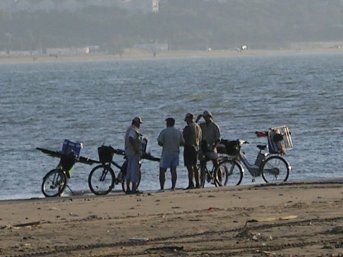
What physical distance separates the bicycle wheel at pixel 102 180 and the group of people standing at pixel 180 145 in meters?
0.35

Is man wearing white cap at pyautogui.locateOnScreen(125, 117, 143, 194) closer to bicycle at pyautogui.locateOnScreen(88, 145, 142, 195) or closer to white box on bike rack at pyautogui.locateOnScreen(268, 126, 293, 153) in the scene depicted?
bicycle at pyautogui.locateOnScreen(88, 145, 142, 195)

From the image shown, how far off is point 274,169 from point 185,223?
693 centimetres

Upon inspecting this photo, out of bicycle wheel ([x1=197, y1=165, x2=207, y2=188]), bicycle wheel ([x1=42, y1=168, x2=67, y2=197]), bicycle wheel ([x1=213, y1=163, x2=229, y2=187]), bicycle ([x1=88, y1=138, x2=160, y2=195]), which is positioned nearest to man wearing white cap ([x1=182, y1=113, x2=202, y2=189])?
bicycle wheel ([x1=197, y1=165, x2=207, y2=188])

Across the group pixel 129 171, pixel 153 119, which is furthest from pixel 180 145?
pixel 153 119

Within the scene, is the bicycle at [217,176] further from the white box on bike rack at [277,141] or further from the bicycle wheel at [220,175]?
the white box on bike rack at [277,141]

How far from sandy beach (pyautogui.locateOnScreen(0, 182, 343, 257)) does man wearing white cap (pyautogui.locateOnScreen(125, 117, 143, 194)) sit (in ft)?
0.93

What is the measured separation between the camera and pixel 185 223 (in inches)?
615

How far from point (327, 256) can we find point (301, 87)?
63.2m

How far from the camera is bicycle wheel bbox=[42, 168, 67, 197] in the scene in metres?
21.3

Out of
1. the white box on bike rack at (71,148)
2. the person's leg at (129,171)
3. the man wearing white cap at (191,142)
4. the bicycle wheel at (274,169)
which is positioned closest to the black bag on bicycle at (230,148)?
the bicycle wheel at (274,169)

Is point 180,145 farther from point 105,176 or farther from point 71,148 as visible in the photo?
point 71,148

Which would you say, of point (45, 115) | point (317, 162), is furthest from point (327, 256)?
point (45, 115)

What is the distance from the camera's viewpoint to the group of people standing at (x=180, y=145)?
20.6 metres

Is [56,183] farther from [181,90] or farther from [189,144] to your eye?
[181,90]
